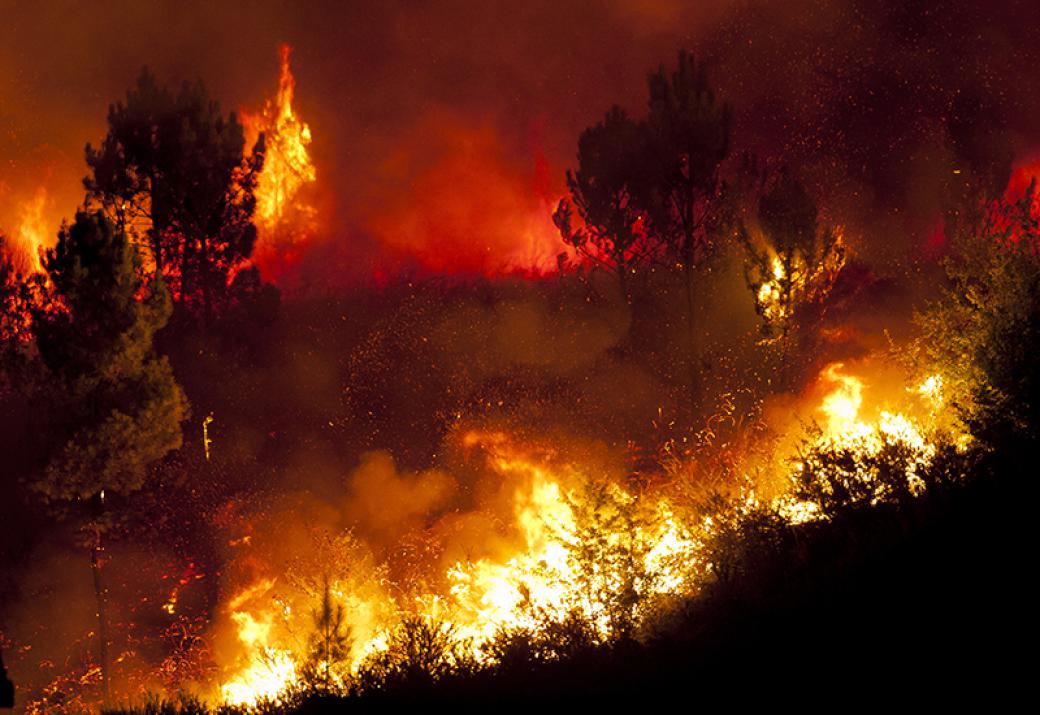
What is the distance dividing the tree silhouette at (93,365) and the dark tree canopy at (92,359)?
2cm

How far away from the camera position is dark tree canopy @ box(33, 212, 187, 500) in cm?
1925

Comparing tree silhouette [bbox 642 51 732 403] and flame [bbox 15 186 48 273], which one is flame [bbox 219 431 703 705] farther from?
flame [bbox 15 186 48 273]

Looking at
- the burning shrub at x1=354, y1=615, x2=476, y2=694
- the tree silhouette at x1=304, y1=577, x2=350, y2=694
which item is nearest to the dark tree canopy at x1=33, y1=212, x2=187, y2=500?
the tree silhouette at x1=304, y1=577, x2=350, y2=694

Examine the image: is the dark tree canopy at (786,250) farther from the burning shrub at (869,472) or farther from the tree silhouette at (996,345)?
the burning shrub at (869,472)

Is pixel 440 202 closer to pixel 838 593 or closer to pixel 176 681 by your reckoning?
pixel 176 681

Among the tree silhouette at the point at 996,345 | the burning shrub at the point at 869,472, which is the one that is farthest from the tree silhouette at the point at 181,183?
the tree silhouette at the point at 996,345

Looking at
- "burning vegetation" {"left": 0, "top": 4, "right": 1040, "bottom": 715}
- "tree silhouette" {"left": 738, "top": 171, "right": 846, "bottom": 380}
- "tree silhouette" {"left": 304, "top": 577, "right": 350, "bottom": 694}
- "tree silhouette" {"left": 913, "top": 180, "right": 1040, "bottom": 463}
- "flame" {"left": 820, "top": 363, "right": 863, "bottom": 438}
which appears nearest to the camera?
"burning vegetation" {"left": 0, "top": 4, "right": 1040, "bottom": 715}

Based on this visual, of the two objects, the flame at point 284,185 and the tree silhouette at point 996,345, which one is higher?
the flame at point 284,185

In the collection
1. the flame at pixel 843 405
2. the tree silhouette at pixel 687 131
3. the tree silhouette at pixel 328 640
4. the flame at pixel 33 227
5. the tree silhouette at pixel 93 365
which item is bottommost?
the tree silhouette at pixel 328 640

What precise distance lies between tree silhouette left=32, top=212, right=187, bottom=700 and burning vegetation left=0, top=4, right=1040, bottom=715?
0.23ft

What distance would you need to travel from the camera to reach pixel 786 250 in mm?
24203

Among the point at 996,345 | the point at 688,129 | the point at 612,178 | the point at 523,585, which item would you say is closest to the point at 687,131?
the point at 688,129

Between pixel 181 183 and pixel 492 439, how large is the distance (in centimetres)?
1282

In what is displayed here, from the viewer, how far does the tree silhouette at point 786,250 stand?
24047mm
